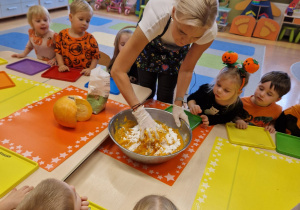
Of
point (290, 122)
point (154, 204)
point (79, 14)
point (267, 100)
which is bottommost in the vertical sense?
point (290, 122)

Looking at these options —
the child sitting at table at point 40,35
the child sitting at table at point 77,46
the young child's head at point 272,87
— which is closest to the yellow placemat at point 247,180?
the young child's head at point 272,87

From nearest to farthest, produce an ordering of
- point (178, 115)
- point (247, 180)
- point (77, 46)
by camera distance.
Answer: point (247, 180), point (178, 115), point (77, 46)

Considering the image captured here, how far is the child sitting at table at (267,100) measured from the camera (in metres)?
1.51

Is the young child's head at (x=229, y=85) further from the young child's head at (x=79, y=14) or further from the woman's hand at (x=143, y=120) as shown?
the young child's head at (x=79, y=14)

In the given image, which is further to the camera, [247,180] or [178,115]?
[178,115]

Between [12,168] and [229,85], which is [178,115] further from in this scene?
[12,168]

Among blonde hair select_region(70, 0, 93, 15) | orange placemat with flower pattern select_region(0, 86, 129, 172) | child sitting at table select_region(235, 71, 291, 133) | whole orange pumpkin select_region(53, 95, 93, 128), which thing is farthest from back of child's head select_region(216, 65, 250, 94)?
blonde hair select_region(70, 0, 93, 15)

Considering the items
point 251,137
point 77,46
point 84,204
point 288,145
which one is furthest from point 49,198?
point 77,46

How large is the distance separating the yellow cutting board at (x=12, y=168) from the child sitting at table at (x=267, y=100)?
3.81 ft

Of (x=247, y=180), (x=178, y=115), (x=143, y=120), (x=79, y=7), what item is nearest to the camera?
(x=247, y=180)

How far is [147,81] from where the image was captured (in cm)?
165

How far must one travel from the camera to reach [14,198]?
2.30 feet

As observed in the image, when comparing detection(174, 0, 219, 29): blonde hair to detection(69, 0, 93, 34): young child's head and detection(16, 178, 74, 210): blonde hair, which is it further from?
detection(69, 0, 93, 34): young child's head

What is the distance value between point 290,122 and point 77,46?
1575mm
